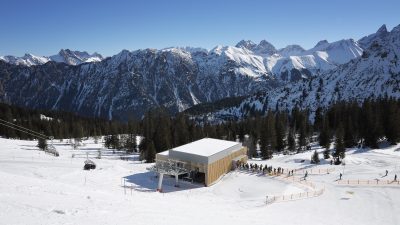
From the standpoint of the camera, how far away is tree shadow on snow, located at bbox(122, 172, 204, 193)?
64062mm

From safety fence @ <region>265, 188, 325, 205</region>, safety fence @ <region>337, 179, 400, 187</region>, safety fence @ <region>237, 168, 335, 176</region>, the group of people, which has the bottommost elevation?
safety fence @ <region>265, 188, 325, 205</region>

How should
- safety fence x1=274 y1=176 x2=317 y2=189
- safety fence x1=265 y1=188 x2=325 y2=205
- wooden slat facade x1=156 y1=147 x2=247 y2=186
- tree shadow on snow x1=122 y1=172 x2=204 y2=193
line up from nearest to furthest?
safety fence x1=265 y1=188 x2=325 y2=205 < tree shadow on snow x1=122 y1=172 x2=204 y2=193 < safety fence x1=274 y1=176 x2=317 y2=189 < wooden slat facade x1=156 y1=147 x2=247 y2=186

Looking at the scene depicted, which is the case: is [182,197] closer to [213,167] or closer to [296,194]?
[213,167]

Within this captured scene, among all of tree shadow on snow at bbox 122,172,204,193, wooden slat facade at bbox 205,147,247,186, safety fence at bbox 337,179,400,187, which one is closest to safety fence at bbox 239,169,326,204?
safety fence at bbox 337,179,400,187

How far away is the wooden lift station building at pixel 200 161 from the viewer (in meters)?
70.9

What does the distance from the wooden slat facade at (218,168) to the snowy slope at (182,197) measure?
143cm

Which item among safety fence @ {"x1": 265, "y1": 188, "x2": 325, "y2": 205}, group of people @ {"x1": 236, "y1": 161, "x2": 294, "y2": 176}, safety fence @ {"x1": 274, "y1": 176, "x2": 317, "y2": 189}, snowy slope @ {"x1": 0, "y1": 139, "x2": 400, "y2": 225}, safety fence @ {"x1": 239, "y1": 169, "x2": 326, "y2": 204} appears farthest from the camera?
group of people @ {"x1": 236, "y1": 161, "x2": 294, "y2": 176}

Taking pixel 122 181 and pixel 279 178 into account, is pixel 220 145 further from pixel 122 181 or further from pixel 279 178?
pixel 122 181

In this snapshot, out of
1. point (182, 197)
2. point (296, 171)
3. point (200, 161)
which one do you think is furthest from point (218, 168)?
point (182, 197)

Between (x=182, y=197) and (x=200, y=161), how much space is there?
46.8ft

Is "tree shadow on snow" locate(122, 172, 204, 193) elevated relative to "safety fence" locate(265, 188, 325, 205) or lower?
elevated

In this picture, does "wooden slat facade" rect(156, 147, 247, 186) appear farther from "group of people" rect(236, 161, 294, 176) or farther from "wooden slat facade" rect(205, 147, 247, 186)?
"group of people" rect(236, 161, 294, 176)

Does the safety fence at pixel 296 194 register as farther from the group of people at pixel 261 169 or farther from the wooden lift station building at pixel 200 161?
the wooden lift station building at pixel 200 161

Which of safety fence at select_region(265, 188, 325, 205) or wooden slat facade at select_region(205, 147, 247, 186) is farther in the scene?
wooden slat facade at select_region(205, 147, 247, 186)
